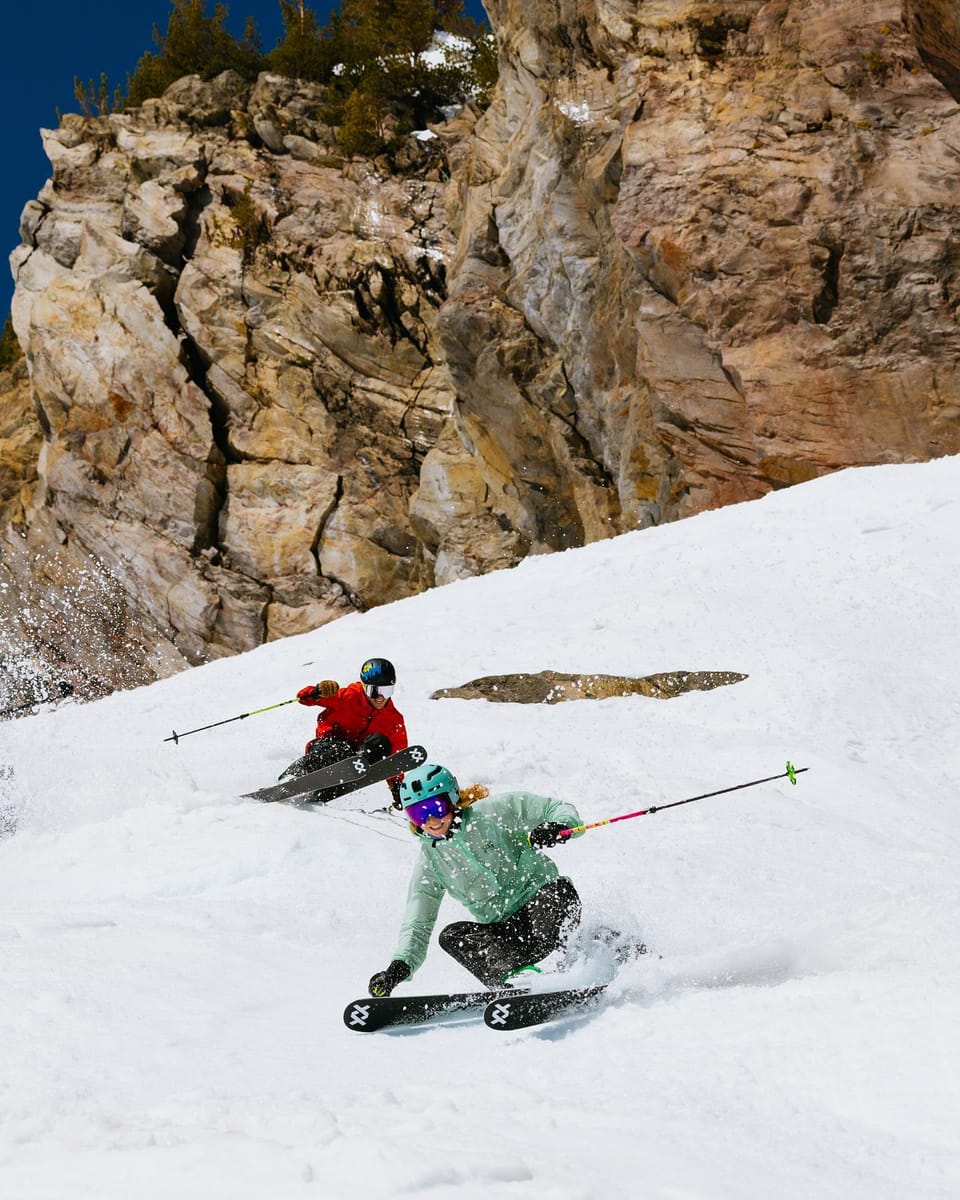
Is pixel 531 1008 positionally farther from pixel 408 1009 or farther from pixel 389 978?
pixel 389 978

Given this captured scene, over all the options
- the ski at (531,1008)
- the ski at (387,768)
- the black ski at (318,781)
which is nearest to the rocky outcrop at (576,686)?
the ski at (387,768)

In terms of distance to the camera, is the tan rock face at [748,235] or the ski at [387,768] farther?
the tan rock face at [748,235]

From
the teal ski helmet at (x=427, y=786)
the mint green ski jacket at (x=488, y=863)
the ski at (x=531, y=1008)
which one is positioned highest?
the teal ski helmet at (x=427, y=786)

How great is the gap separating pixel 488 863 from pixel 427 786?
553mm

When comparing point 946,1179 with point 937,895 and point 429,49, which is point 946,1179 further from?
point 429,49

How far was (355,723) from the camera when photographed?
926 centimetres

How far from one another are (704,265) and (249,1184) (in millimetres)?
20741

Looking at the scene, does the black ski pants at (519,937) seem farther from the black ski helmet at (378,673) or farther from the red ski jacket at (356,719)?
the red ski jacket at (356,719)

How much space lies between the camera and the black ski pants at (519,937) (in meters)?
5.09

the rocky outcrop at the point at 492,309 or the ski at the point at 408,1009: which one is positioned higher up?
the rocky outcrop at the point at 492,309

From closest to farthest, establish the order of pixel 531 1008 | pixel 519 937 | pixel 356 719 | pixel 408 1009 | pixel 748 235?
pixel 531 1008 < pixel 408 1009 < pixel 519 937 < pixel 356 719 < pixel 748 235

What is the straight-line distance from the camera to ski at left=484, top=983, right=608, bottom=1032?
4.30 m

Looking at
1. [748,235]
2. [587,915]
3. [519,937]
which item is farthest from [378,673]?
[748,235]

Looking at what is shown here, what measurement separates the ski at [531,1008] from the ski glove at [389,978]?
1.71 feet
